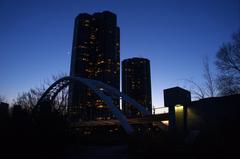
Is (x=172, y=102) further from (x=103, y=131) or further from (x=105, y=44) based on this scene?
(x=105, y=44)

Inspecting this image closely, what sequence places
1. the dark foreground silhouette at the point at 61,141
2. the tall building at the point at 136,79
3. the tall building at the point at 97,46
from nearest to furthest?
the dark foreground silhouette at the point at 61,141 < the tall building at the point at 97,46 < the tall building at the point at 136,79

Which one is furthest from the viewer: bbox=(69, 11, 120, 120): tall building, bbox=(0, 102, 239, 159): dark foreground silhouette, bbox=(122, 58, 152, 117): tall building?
bbox=(122, 58, 152, 117): tall building

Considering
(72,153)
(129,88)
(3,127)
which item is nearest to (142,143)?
(72,153)

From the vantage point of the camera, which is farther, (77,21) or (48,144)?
(77,21)

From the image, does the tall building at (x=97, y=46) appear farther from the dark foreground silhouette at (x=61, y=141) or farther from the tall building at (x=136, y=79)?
the dark foreground silhouette at (x=61, y=141)

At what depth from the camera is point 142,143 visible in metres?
12.6

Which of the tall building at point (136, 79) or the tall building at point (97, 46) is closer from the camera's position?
the tall building at point (97, 46)

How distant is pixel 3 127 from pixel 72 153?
218 inches

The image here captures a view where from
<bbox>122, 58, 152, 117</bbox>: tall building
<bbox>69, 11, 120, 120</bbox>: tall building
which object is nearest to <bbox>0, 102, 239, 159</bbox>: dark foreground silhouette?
<bbox>69, 11, 120, 120</bbox>: tall building

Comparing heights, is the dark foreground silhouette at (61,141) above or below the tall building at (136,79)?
below

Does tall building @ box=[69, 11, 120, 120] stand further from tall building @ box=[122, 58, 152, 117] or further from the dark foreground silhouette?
the dark foreground silhouette

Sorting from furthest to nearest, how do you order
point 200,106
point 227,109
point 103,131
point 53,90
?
point 103,131
point 53,90
point 200,106
point 227,109

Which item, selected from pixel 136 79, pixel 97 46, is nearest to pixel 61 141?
pixel 97 46

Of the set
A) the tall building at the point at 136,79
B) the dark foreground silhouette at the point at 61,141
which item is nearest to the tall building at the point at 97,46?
the tall building at the point at 136,79
